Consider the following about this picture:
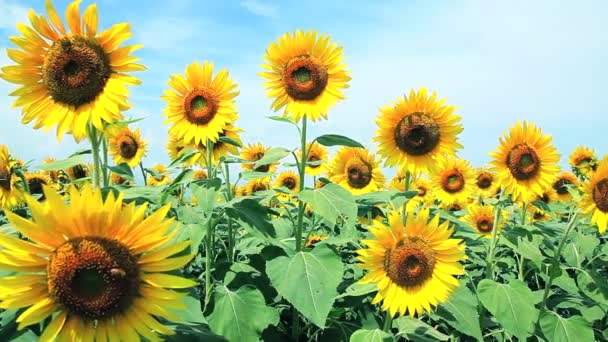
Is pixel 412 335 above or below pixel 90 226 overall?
below

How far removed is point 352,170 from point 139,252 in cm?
491

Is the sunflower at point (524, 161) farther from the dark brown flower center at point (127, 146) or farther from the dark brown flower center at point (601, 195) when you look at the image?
the dark brown flower center at point (127, 146)

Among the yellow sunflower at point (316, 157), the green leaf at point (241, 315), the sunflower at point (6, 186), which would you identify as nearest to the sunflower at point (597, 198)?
the green leaf at point (241, 315)

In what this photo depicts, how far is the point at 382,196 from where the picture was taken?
3.92m

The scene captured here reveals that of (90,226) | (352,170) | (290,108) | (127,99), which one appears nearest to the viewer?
(90,226)

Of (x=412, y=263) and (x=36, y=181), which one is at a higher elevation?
(x=412, y=263)

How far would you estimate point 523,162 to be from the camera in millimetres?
5367

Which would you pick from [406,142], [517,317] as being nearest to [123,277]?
[517,317]

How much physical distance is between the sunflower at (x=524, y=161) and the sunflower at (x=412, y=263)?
2.14 metres

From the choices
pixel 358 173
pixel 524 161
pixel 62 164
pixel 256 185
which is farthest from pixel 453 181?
pixel 62 164

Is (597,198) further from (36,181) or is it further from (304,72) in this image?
(36,181)

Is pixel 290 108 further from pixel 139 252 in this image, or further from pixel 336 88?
pixel 139 252

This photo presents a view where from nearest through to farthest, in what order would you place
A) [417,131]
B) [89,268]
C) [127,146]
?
[89,268], [417,131], [127,146]

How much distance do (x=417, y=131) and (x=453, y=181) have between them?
320cm
